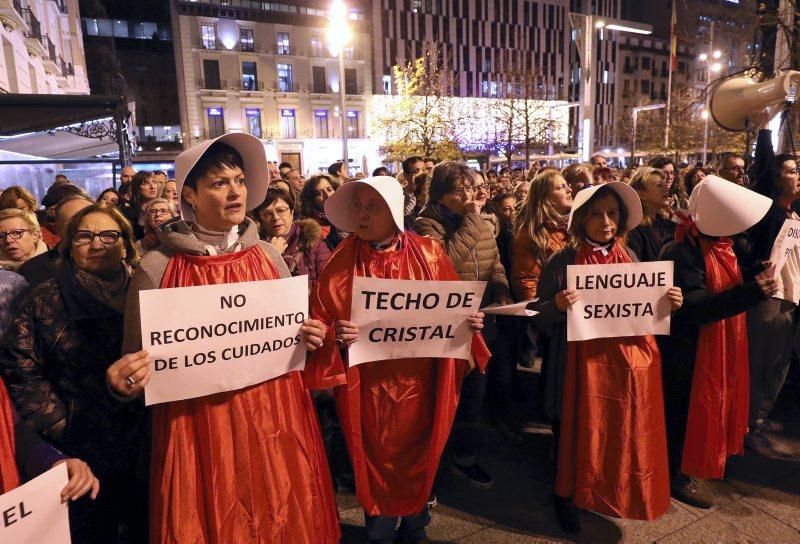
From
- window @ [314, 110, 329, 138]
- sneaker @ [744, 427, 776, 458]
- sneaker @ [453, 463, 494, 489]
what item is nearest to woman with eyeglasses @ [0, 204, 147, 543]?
sneaker @ [453, 463, 494, 489]

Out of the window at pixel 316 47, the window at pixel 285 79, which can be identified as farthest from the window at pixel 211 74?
the window at pixel 316 47

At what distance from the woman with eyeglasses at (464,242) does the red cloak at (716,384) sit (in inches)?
49.1

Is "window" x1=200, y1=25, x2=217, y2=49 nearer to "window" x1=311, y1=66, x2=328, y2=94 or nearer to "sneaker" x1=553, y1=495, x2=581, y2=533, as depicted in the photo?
"window" x1=311, y1=66, x2=328, y2=94

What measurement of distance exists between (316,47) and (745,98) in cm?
4490

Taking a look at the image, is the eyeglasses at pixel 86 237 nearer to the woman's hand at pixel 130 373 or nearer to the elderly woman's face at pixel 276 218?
the woman's hand at pixel 130 373

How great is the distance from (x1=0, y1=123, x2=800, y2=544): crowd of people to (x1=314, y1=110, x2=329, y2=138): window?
136ft

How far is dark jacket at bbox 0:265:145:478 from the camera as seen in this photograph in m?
2.01

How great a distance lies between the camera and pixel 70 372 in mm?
2115

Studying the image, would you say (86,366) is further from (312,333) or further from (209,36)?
(209,36)

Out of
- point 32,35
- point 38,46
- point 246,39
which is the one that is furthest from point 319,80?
point 32,35

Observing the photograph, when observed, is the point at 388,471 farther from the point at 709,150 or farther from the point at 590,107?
the point at 709,150

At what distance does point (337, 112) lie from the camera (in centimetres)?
4388

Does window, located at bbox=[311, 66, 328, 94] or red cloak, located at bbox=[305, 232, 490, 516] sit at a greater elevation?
window, located at bbox=[311, 66, 328, 94]

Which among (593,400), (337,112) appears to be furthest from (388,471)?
(337,112)
